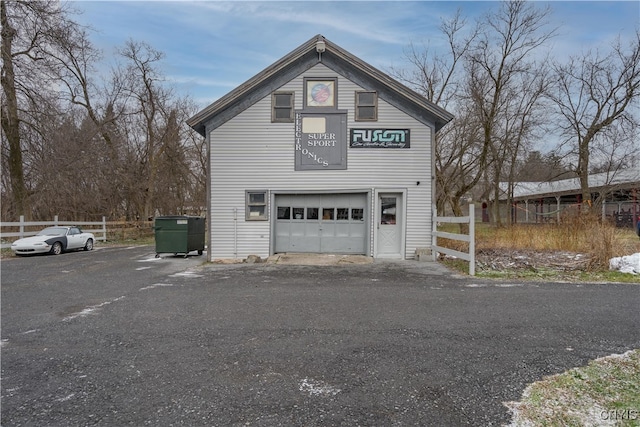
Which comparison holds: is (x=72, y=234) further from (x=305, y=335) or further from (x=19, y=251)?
(x=305, y=335)

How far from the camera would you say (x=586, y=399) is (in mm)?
3391

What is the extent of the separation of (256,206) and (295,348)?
9.40 meters

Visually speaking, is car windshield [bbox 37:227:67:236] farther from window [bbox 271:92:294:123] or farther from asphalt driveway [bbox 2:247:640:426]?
window [bbox 271:92:294:123]

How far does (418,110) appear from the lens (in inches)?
540

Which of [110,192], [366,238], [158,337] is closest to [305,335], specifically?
[158,337]

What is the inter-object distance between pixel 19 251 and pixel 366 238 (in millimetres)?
13116

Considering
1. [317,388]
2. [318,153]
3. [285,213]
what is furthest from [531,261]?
[317,388]

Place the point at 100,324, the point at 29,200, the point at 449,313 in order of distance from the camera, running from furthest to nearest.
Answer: the point at 29,200 → the point at 449,313 → the point at 100,324

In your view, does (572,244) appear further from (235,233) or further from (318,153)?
(235,233)

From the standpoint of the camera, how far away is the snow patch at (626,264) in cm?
998

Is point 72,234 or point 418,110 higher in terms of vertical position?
point 418,110

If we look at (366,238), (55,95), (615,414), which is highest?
(55,95)

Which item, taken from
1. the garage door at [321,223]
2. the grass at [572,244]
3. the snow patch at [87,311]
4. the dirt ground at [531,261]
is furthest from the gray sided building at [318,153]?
the snow patch at [87,311]

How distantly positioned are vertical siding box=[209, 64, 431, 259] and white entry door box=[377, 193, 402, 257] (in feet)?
1.13
